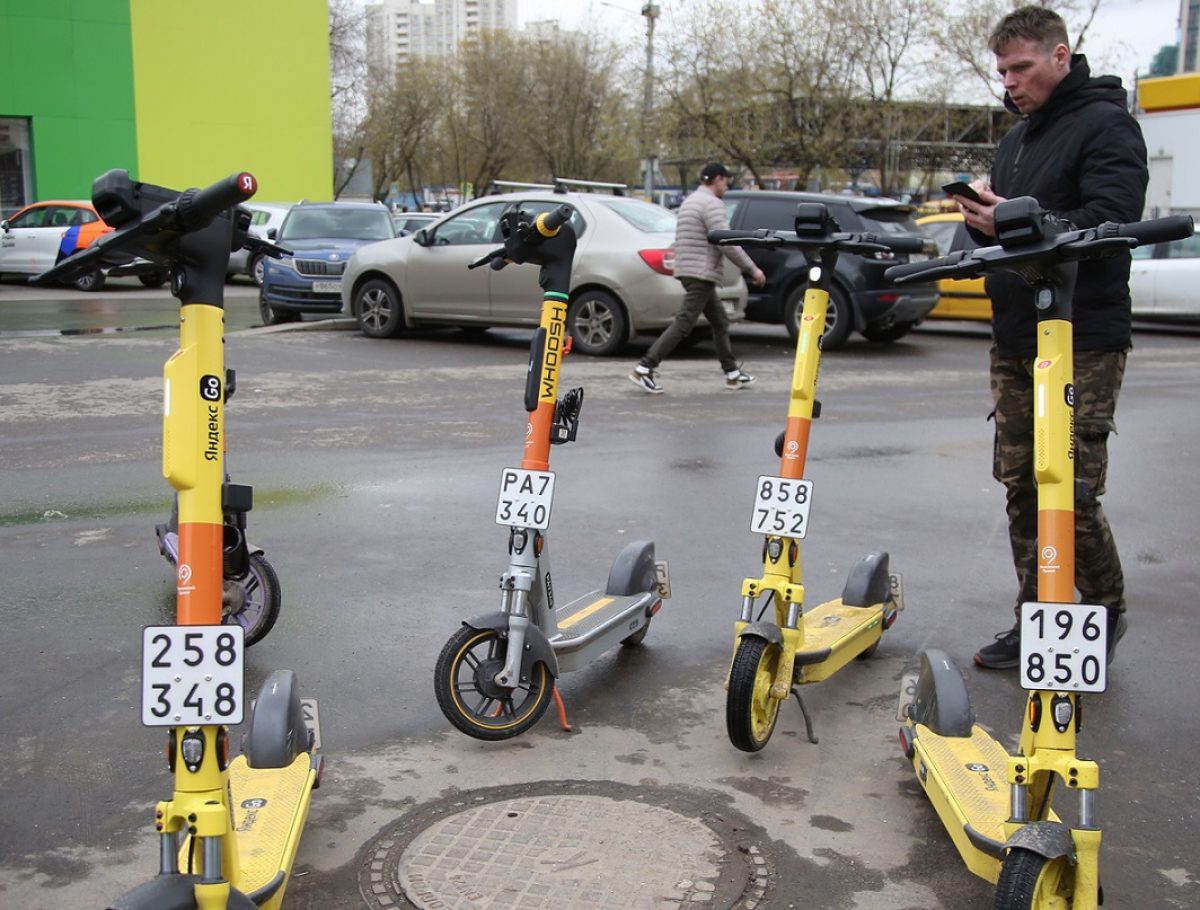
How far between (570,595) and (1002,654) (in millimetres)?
1907

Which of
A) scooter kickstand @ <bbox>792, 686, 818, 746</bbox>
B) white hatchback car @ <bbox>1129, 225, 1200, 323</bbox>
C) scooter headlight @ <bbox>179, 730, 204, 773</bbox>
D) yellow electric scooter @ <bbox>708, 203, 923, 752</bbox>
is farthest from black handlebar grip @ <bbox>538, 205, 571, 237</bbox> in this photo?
white hatchback car @ <bbox>1129, 225, 1200, 323</bbox>

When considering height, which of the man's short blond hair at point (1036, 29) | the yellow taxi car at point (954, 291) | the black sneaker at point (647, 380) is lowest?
the black sneaker at point (647, 380)

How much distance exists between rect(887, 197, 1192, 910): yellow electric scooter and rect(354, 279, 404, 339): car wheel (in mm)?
12248

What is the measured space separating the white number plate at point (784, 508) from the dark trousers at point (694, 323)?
288 inches

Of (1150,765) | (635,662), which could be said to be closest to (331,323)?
(635,662)

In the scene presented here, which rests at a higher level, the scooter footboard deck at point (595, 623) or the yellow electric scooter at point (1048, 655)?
the yellow electric scooter at point (1048, 655)

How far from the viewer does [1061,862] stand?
2928 millimetres

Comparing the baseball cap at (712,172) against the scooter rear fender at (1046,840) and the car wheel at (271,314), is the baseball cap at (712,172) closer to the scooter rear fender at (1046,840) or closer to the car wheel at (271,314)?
the car wheel at (271,314)

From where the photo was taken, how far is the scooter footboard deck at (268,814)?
10.4 feet

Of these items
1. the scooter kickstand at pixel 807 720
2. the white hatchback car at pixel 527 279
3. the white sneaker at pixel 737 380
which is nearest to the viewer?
the scooter kickstand at pixel 807 720

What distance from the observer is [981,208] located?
3.89 m

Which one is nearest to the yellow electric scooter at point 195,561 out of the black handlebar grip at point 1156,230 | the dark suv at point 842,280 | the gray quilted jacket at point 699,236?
the black handlebar grip at point 1156,230

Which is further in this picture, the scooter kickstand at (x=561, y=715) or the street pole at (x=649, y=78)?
the street pole at (x=649, y=78)

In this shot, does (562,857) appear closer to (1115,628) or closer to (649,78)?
(1115,628)
